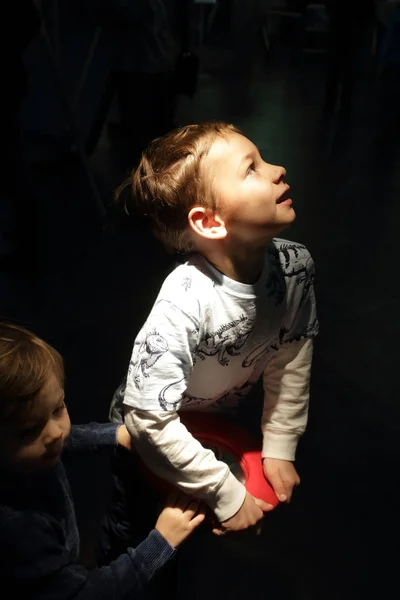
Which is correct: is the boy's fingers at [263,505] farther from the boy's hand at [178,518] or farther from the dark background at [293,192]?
the dark background at [293,192]

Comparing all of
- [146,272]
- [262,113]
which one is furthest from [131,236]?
[262,113]

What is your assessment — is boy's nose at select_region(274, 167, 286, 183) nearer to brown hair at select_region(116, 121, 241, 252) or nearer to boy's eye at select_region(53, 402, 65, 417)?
brown hair at select_region(116, 121, 241, 252)

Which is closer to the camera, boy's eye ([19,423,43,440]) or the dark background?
boy's eye ([19,423,43,440])

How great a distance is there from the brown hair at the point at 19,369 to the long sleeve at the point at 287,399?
42cm

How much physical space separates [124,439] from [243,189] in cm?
42

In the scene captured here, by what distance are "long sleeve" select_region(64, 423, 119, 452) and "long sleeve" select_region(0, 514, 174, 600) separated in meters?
0.18

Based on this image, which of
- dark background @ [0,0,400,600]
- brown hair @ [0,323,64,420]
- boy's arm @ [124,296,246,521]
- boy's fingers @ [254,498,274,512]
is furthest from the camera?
dark background @ [0,0,400,600]

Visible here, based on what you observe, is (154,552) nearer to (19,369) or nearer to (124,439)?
(124,439)

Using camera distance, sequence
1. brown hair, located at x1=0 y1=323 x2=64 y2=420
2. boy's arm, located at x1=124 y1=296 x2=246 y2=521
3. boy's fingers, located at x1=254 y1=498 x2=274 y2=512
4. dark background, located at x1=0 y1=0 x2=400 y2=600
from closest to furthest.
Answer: brown hair, located at x1=0 y1=323 x2=64 y2=420, boy's arm, located at x1=124 y1=296 x2=246 y2=521, boy's fingers, located at x1=254 y1=498 x2=274 y2=512, dark background, located at x1=0 y1=0 x2=400 y2=600

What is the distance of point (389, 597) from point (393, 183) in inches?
53.6

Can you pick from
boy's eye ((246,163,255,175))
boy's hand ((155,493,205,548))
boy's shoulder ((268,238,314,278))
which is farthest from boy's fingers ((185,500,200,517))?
boy's eye ((246,163,255,175))

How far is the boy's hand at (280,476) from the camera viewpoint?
98 centimetres

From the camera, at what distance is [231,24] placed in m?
1.77

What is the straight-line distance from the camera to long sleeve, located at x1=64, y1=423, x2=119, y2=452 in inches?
38.4
